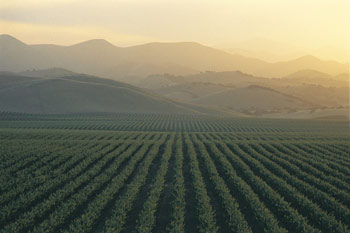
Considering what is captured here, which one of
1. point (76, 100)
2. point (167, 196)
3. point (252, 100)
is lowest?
point (167, 196)

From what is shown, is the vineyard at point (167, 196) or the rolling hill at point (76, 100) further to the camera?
the rolling hill at point (76, 100)

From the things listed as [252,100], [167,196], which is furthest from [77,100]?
[167,196]

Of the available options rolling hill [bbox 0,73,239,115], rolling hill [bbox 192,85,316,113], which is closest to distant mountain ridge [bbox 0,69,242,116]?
rolling hill [bbox 0,73,239,115]

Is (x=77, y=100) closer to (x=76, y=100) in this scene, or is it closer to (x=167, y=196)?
(x=76, y=100)

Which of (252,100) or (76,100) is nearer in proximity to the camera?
(76,100)

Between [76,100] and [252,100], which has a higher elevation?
[252,100]

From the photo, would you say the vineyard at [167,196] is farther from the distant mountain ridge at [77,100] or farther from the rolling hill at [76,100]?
the rolling hill at [76,100]

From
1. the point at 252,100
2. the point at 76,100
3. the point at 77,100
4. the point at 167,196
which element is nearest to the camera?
the point at 167,196

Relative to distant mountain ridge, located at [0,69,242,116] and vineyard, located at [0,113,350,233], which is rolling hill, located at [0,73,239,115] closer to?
distant mountain ridge, located at [0,69,242,116]

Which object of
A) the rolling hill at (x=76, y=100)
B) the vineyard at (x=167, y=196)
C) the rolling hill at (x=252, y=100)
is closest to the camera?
the vineyard at (x=167, y=196)

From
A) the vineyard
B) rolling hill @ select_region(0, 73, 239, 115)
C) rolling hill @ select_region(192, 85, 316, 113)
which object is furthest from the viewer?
rolling hill @ select_region(192, 85, 316, 113)

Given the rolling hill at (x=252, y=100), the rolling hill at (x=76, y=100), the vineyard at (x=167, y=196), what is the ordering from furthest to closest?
the rolling hill at (x=252, y=100) → the rolling hill at (x=76, y=100) → the vineyard at (x=167, y=196)

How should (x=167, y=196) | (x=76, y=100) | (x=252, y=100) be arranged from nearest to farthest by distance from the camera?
(x=167, y=196)
(x=76, y=100)
(x=252, y=100)

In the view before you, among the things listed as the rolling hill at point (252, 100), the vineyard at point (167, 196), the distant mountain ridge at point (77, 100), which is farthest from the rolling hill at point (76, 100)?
the vineyard at point (167, 196)
